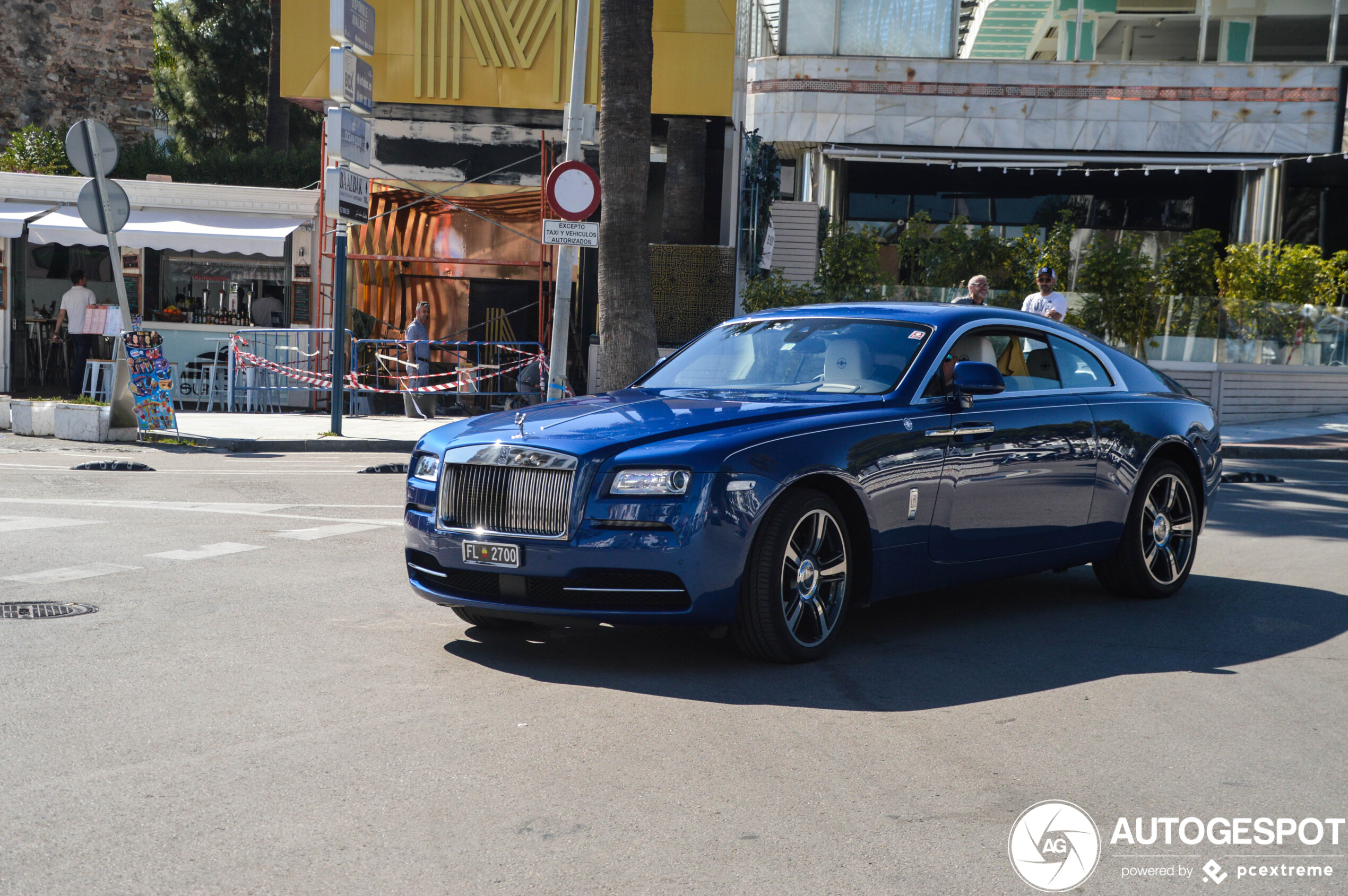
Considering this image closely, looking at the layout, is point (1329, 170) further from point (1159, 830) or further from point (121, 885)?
point (121, 885)

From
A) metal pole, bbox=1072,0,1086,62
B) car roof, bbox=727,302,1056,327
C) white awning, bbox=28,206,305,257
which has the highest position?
metal pole, bbox=1072,0,1086,62

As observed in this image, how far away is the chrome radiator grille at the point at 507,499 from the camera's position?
5.45 metres

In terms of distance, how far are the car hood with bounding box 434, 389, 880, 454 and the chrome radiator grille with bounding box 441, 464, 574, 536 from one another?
13 cm

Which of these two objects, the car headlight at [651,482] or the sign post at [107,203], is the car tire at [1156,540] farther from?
the sign post at [107,203]

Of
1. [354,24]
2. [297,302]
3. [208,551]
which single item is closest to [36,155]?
[297,302]

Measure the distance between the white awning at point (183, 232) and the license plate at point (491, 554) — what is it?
17.2 metres

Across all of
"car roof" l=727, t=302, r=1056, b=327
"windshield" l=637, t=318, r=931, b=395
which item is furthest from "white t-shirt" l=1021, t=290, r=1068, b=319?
"windshield" l=637, t=318, r=931, b=395

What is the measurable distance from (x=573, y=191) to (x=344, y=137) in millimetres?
2850

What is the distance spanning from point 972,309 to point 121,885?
4.99 meters

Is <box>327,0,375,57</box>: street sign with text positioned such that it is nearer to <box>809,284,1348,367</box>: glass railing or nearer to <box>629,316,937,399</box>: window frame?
<box>809,284,1348,367</box>: glass railing

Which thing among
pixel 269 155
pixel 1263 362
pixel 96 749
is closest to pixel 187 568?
pixel 96 749

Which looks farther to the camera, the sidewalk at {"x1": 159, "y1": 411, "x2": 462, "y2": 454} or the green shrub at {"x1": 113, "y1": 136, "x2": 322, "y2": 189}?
the green shrub at {"x1": 113, "y1": 136, "x2": 322, "y2": 189}

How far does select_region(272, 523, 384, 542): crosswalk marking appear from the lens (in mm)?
9078

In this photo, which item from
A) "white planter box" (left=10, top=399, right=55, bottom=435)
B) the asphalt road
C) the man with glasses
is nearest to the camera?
the asphalt road
